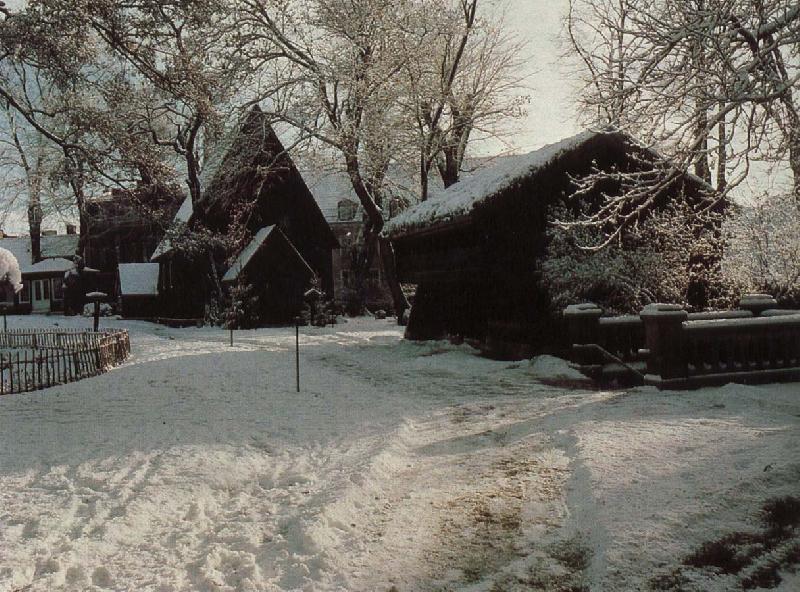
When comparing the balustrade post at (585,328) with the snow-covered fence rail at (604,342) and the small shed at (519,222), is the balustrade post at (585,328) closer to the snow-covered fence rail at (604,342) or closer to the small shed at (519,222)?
the snow-covered fence rail at (604,342)

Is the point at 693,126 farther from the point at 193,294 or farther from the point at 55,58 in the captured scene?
the point at 193,294

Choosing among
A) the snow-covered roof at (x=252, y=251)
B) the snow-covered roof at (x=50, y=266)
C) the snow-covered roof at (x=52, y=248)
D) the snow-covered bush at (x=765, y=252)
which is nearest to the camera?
the snow-covered bush at (x=765, y=252)

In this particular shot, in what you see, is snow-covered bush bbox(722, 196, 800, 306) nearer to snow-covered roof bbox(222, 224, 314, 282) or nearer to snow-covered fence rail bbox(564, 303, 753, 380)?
snow-covered fence rail bbox(564, 303, 753, 380)

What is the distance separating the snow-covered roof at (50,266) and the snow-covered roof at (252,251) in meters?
24.9

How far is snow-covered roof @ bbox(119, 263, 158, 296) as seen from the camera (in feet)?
135

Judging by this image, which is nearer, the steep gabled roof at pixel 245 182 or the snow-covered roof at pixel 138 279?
the steep gabled roof at pixel 245 182

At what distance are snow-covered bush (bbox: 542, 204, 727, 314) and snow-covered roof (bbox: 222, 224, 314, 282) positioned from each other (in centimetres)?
1778

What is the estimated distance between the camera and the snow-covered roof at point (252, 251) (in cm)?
3145

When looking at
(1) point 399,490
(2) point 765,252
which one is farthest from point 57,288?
(1) point 399,490

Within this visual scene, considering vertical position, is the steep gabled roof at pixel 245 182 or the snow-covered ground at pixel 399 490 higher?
the steep gabled roof at pixel 245 182

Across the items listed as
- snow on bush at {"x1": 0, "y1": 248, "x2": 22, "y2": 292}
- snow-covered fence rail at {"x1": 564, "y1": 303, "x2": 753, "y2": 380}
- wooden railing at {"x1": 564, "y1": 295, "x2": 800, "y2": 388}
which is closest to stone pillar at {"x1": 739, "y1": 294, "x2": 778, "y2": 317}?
wooden railing at {"x1": 564, "y1": 295, "x2": 800, "y2": 388}

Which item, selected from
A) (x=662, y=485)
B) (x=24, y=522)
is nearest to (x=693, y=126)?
(x=662, y=485)

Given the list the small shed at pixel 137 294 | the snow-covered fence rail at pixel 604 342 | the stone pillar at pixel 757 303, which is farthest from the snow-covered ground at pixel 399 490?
the small shed at pixel 137 294

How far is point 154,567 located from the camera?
4629mm
